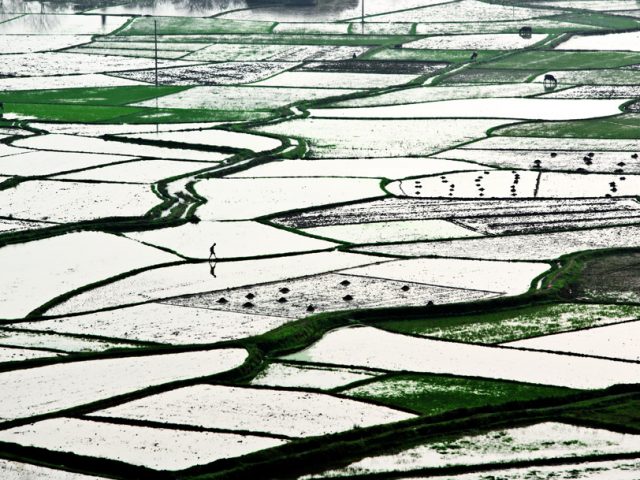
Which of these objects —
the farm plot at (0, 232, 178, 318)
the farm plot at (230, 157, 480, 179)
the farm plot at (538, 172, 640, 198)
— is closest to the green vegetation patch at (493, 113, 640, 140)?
the farm plot at (230, 157, 480, 179)

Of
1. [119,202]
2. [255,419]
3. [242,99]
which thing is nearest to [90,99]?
[242,99]

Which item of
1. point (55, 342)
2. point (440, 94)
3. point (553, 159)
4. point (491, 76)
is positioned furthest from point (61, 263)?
point (491, 76)

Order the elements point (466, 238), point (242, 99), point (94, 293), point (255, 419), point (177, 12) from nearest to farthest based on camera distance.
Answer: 1. point (255, 419)
2. point (94, 293)
3. point (466, 238)
4. point (242, 99)
5. point (177, 12)

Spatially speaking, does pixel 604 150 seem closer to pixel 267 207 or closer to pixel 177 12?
pixel 267 207

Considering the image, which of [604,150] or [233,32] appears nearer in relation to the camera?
[604,150]

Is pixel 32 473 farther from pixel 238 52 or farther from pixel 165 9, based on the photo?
pixel 165 9

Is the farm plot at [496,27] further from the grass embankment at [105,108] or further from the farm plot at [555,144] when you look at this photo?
the farm plot at [555,144]
